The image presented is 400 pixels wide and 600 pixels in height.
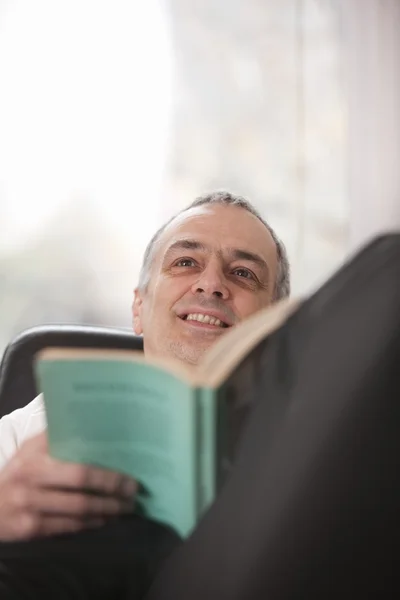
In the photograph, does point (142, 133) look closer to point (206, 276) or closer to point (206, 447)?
point (206, 276)

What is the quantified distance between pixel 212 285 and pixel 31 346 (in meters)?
0.43

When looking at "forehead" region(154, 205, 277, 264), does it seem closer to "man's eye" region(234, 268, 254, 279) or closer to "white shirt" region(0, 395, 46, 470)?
"man's eye" region(234, 268, 254, 279)

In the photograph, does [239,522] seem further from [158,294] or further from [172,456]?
[158,294]

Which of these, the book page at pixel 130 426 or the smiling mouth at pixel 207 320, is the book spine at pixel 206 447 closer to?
the book page at pixel 130 426

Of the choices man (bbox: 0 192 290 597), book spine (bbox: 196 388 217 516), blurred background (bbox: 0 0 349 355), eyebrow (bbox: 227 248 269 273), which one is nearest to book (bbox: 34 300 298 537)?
book spine (bbox: 196 388 217 516)

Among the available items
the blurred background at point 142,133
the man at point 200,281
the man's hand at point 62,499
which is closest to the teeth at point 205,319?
the man at point 200,281

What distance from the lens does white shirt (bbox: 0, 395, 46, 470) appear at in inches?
51.4

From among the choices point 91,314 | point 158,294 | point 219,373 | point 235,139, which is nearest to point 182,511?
point 219,373

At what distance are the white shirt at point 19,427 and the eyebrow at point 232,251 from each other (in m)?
0.38

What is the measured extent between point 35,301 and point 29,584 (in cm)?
158

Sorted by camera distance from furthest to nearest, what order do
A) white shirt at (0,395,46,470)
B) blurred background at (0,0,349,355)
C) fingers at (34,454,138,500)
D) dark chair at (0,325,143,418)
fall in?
1. blurred background at (0,0,349,355)
2. dark chair at (0,325,143,418)
3. white shirt at (0,395,46,470)
4. fingers at (34,454,138,500)

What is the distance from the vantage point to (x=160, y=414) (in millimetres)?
745

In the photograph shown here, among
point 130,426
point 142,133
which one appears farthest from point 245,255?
point 142,133

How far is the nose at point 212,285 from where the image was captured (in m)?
1.37
